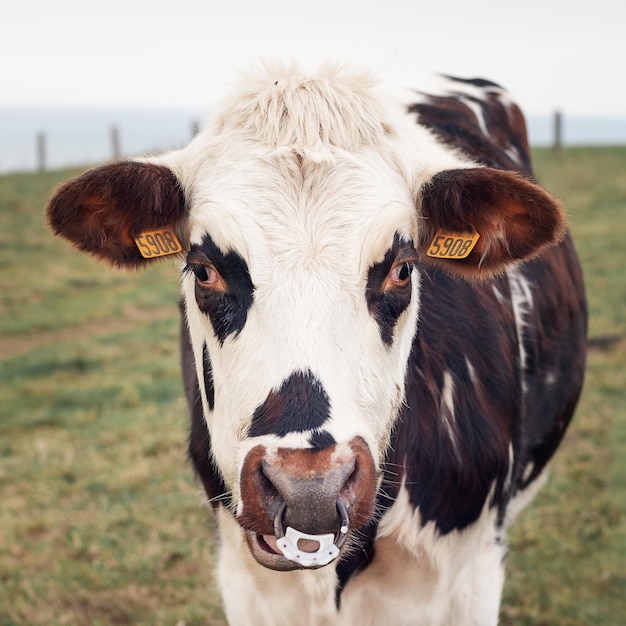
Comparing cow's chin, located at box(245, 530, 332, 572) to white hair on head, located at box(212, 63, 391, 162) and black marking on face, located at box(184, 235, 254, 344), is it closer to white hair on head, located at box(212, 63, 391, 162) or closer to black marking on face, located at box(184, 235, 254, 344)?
black marking on face, located at box(184, 235, 254, 344)

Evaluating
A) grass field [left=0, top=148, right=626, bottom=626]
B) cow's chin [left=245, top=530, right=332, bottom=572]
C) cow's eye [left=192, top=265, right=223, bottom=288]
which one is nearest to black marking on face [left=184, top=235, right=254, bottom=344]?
cow's eye [left=192, top=265, right=223, bottom=288]

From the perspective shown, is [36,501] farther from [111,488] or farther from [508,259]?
[508,259]

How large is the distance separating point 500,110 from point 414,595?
295 cm

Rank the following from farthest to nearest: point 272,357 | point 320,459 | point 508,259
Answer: point 508,259 < point 272,357 < point 320,459

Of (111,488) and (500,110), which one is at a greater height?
(500,110)

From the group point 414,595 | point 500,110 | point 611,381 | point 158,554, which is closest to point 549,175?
point 611,381

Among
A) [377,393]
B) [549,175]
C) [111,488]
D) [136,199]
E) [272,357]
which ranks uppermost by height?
[136,199]

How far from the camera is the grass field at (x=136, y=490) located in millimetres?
4137

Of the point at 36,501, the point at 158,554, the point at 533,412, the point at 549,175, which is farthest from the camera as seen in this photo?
the point at 549,175

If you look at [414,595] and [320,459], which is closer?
[320,459]

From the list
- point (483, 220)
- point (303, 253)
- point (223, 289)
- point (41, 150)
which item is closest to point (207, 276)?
point (223, 289)

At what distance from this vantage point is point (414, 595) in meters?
2.63

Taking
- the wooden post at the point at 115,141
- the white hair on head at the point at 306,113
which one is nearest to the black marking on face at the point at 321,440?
the white hair on head at the point at 306,113

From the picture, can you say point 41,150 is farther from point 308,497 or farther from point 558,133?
point 308,497
